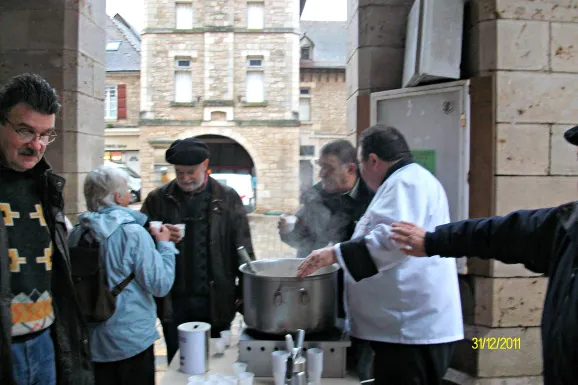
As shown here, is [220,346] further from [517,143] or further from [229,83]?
[229,83]

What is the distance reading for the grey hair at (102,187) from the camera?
263cm

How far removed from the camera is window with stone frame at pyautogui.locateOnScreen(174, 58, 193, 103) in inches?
936

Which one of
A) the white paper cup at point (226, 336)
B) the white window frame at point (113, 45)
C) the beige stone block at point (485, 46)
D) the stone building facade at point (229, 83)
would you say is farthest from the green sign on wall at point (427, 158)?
the white window frame at point (113, 45)

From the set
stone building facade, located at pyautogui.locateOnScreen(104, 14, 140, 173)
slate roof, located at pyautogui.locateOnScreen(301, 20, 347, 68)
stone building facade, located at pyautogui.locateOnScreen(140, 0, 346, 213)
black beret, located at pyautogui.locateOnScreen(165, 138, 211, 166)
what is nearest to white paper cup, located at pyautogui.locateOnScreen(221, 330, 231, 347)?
black beret, located at pyautogui.locateOnScreen(165, 138, 211, 166)

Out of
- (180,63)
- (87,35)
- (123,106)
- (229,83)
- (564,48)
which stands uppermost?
(180,63)

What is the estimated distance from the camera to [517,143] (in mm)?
3445

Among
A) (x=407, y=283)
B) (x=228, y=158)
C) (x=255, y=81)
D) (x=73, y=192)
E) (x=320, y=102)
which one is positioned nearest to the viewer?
(x=407, y=283)

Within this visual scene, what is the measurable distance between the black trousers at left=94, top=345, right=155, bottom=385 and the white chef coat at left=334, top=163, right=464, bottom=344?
1.17 meters

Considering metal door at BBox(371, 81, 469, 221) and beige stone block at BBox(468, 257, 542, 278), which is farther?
metal door at BBox(371, 81, 469, 221)

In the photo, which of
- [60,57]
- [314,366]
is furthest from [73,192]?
[314,366]

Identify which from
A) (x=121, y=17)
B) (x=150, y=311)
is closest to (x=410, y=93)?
(x=150, y=311)

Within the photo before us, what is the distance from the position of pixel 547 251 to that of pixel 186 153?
6.92 ft

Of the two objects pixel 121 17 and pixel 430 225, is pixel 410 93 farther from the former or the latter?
pixel 121 17
